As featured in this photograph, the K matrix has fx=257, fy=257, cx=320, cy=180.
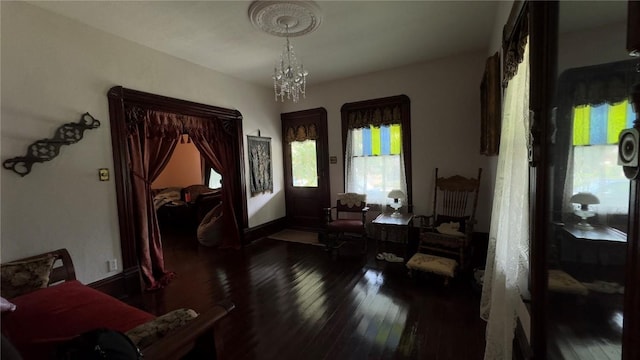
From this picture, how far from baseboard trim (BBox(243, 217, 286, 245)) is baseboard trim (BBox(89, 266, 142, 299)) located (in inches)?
66.6

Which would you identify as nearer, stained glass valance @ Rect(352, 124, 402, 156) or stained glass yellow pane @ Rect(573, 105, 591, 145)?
stained glass yellow pane @ Rect(573, 105, 591, 145)

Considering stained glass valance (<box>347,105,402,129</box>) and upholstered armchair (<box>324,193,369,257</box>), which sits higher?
stained glass valance (<box>347,105,402,129</box>)

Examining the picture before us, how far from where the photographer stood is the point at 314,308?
2.46m

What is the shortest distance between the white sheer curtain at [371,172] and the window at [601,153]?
3.31 metres

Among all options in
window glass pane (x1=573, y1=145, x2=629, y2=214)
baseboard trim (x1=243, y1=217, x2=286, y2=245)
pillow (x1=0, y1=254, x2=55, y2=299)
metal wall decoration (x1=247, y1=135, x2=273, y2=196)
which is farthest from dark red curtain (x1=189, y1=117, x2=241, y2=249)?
window glass pane (x1=573, y1=145, x2=629, y2=214)

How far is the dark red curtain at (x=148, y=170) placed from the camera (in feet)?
9.97

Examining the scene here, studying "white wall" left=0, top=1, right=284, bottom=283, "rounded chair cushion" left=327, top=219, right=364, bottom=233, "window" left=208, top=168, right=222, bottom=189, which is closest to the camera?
"white wall" left=0, top=1, right=284, bottom=283

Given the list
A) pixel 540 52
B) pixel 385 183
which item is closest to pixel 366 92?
pixel 385 183

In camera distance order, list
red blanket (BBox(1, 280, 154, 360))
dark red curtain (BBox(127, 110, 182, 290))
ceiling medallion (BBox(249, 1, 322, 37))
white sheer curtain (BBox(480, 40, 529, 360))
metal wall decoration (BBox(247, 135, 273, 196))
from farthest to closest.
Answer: metal wall decoration (BBox(247, 135, 273, 196)) → dark red curtain (BBox(127, 110, 182, 290)) → ceiling medallion (BBox(249, 1, 322, 37)) → white sheer curtain (BBox(480, 40, 529, 360)) → red blanket (BBox(1, 280, 154, 360))

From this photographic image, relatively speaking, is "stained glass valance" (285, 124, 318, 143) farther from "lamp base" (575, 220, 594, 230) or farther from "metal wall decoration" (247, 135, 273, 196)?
"lamp base" (575, 220, 594, 230)

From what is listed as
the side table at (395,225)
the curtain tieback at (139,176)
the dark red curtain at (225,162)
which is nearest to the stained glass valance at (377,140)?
the side table at (395,225)

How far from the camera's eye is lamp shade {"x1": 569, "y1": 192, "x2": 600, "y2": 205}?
0.86 metres

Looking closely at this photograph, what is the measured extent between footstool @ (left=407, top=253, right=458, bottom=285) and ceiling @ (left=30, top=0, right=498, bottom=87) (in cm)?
261

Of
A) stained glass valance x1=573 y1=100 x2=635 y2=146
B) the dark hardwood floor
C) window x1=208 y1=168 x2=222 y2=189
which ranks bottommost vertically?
the dark hardwood floor
